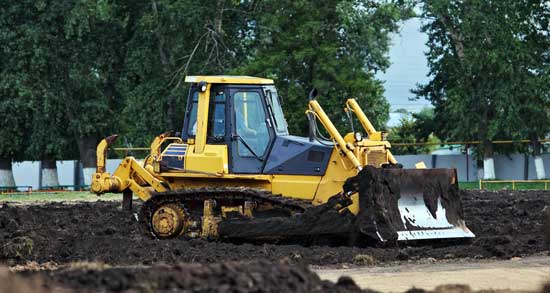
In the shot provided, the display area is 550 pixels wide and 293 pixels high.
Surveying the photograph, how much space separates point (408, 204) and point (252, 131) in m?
3.09

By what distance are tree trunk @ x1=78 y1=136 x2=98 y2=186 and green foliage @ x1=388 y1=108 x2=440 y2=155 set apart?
1561cm

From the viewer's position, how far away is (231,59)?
51469 mm

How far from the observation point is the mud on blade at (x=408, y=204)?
19.6m

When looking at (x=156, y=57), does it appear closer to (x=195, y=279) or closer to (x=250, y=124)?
(x=250, y=124)

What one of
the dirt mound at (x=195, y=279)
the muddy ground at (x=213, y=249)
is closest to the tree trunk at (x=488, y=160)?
the muddy ground at (x=213, y=249)

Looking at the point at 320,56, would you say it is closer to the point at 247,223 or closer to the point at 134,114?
the point at 134,114

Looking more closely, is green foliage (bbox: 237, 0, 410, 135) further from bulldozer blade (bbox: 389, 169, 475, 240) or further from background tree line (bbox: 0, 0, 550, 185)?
bulldozer blade (bbox: 389, 169, 475, 240)

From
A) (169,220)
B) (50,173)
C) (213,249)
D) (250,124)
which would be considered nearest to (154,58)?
(50,173)

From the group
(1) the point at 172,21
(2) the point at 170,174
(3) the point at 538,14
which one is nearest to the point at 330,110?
(1) the point at 172,21

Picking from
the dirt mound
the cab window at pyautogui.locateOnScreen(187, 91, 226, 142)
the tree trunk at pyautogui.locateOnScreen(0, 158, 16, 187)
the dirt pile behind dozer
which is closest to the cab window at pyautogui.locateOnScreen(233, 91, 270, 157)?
the cab window at pyautogui.locateOnScreen(187, 91, 226, 142)

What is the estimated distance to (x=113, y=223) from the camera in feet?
83.9

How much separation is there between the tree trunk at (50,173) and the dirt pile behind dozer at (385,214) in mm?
40405

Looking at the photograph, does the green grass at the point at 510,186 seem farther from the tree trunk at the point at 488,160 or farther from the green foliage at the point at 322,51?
the green foliage at the point at 322,51

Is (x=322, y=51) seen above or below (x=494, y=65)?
above
